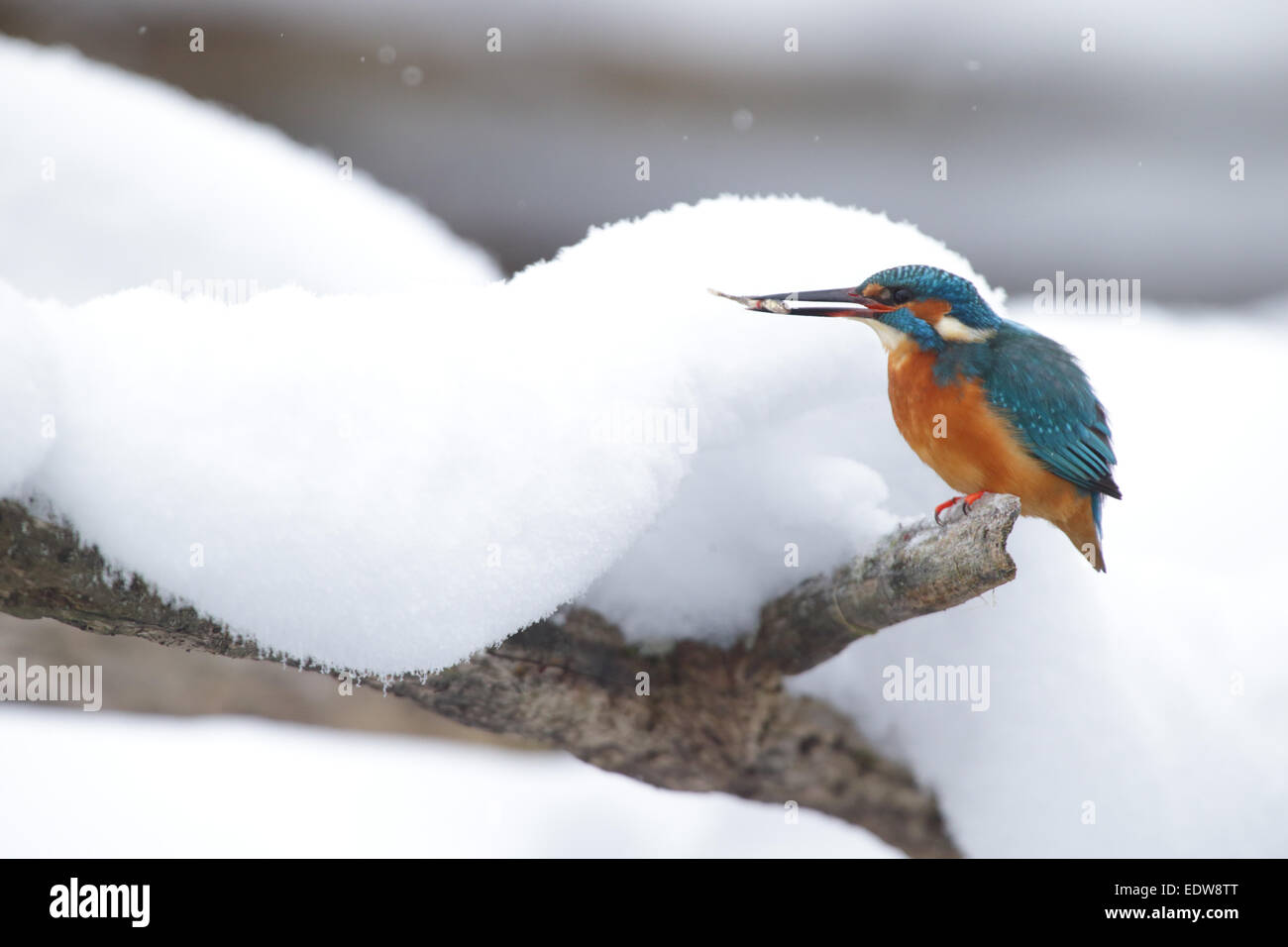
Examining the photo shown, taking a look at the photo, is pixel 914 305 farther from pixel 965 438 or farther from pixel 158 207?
pixel 158 207

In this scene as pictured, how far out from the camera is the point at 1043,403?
3.68ft

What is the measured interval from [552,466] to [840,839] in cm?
106

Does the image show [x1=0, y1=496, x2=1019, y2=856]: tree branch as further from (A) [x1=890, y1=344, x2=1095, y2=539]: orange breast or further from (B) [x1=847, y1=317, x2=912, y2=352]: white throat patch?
(B) [x1=847, y1=317, x2=912, y2=352]: white throat patch

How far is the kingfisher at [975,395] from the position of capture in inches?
43.3

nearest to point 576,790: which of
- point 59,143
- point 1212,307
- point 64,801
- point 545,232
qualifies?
point 64,801

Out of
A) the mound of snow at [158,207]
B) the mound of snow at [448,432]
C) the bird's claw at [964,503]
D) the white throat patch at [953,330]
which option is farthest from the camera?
the mound of snow at [158,207]

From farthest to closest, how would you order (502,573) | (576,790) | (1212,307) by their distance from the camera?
(1212,307)
(576,790)
(502,573)

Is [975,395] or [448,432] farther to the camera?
[975,395]

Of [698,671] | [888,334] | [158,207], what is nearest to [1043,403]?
[888,334]

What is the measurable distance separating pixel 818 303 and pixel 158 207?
1.09 meters

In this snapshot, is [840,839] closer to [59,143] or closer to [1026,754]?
[1026,754]

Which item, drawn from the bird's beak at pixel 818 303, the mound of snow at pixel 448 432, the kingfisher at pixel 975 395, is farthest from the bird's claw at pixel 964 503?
the bird's beak at pixel 818 303

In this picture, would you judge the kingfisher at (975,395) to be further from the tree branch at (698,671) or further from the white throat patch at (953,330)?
the tree branch at (698,671)

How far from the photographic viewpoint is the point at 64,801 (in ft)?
6.17
